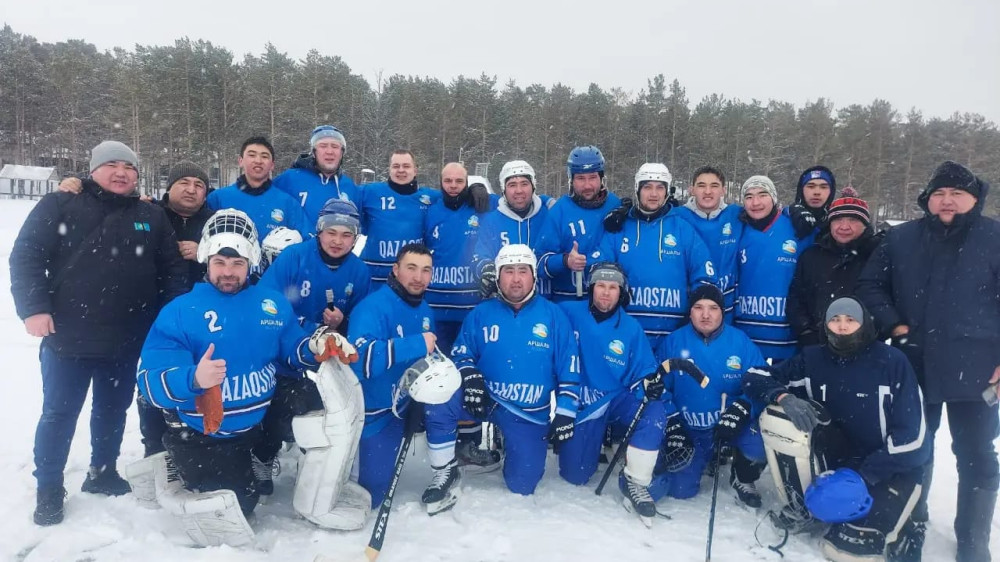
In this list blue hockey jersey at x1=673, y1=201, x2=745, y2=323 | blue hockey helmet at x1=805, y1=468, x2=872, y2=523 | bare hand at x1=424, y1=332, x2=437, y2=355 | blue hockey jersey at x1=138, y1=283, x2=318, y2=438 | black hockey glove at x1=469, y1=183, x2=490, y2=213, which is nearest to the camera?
blue hockey jersey at x1=138, y1=283, x2=318, y2=438

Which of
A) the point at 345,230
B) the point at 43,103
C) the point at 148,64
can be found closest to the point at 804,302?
the point at 345,230

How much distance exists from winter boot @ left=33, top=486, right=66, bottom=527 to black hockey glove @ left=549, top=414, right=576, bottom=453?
126 inches

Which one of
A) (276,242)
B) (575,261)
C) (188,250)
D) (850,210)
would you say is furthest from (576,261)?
(188,250)

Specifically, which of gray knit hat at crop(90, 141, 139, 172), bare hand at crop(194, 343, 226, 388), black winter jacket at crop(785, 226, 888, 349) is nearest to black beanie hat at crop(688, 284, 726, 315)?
black winter jacket at crop(785, 226, 888, 349)

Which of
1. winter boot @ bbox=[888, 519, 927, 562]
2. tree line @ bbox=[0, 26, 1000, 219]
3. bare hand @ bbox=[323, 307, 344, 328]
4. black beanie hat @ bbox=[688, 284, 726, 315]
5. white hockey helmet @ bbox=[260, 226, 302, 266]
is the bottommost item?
winter boot @ bbox=[888, 519, 927, 562]

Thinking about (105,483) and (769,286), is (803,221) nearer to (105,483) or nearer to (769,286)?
(769,286)

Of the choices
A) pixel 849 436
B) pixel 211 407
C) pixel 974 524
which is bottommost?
pixel 974 524

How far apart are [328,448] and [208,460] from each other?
0.72 meters

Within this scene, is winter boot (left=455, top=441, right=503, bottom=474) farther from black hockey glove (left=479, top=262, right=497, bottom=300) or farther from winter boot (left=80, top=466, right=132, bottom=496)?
winter boot (left=80, top=466, right=132, bottom=496)

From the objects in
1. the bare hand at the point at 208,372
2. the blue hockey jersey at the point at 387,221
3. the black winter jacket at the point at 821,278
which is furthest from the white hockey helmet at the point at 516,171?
the bare hand at the point at 208,372

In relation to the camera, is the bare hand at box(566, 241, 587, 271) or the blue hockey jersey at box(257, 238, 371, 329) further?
the bare hand at box(566, 241, 587, 271)

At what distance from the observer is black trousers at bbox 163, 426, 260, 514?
11.5ft

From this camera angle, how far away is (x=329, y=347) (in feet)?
11.6

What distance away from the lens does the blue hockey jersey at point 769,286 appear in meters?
4.91
